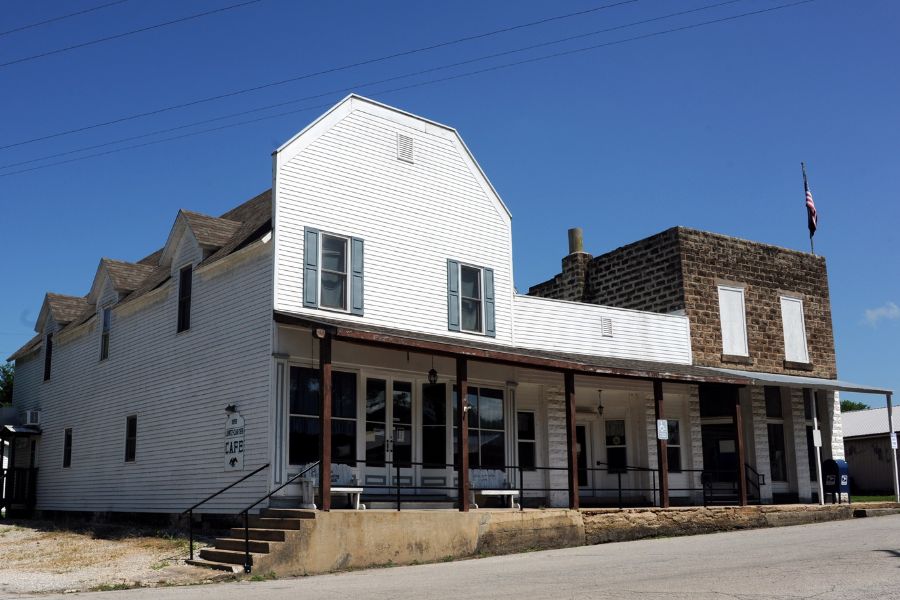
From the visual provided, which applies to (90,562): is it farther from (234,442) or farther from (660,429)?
(660,429)

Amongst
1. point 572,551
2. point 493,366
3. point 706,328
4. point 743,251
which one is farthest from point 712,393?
point 572,551

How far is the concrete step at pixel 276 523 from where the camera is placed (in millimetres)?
14438

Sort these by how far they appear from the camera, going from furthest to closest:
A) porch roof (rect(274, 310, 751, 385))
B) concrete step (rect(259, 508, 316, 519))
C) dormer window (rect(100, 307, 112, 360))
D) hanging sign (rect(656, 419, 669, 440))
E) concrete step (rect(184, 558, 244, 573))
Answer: dormer window (rect(100, 307, 112, 360))
hanging sign (rect(656, 419, 669, 440))
porch roof (rect(274, 310, 751, 385))
concrete step (rect(259, 508, 316, 519))
concrete step (rect(184, 558, 244, 573))

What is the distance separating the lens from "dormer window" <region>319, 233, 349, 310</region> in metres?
17.9

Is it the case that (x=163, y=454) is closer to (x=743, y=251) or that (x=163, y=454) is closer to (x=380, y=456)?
(x=380, y=456)

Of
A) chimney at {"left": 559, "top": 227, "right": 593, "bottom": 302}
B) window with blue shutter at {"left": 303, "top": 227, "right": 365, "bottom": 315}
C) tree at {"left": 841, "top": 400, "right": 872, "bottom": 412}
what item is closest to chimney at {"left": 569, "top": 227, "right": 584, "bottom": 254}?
chimney at {"left": 559, "top": 227, "right": 593, "bottom": 302}

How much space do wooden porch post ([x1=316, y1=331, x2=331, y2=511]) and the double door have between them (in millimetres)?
2851

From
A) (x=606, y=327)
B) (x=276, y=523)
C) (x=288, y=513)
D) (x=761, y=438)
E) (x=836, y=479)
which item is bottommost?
(x=276, y=523)

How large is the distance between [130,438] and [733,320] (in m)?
16.1

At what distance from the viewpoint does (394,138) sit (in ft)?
65.4

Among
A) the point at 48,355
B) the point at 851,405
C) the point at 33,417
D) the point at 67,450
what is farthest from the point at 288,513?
the point at 851,405

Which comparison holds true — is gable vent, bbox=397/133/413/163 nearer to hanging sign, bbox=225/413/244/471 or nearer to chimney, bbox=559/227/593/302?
hanging sign, bbox=225/413/244/471

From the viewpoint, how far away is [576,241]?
92.4 ft

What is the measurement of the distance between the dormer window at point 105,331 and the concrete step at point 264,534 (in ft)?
32.7
